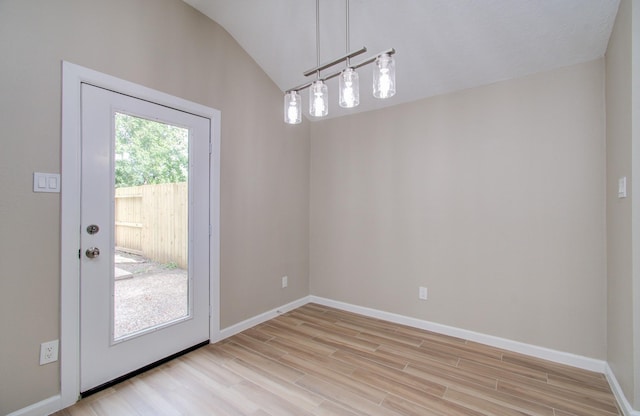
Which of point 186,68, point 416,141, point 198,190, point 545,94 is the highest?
point 186,68

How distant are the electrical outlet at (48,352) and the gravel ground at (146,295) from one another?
0.33 metres

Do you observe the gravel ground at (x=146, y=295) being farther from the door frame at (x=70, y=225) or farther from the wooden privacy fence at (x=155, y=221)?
the door frame at (x=70, y=225)

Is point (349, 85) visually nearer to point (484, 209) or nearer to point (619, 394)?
point (484, 209)

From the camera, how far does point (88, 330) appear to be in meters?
1.89

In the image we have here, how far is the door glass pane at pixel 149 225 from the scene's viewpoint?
2062 mm

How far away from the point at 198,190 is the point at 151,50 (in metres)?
1.13

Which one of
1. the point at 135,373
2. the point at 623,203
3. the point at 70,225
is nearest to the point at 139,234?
the point at 70,225

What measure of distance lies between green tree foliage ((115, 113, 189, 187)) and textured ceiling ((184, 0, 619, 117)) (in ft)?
3.83

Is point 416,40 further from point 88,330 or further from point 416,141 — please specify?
point 88,330

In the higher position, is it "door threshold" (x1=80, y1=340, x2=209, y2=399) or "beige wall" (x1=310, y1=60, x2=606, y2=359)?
"beige wall" (x1=310, y1=60, x2=606, y2=359)

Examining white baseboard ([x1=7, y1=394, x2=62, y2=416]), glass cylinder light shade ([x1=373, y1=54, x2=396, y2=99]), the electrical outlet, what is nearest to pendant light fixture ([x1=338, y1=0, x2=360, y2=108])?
glass cylinder light shade ([x1=373, y1=54, x2=396, y2=99])

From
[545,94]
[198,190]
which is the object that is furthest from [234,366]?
[545,94]

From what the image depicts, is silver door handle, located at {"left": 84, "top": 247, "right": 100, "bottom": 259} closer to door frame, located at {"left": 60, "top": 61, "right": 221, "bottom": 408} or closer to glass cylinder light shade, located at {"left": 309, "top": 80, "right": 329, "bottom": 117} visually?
door frame, located at {"left": 60, "top": 61, "right": 221, "bottom": 408}

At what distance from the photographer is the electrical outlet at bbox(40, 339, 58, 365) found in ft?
5.60
